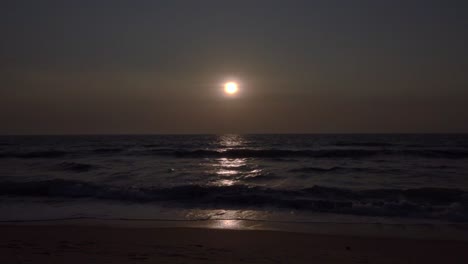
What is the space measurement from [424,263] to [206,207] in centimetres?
624

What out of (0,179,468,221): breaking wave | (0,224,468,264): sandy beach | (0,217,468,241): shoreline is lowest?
(0,224,468,264): sandy beach

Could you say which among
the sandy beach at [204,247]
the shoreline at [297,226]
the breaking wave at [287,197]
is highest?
the breaking wave at [287,197]

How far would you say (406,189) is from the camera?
41.3 ft

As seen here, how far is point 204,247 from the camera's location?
599cm

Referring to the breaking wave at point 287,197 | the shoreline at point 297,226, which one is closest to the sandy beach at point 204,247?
the shoreline at point 297,226

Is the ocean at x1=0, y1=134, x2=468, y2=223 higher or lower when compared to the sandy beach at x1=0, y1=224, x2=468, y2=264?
higher

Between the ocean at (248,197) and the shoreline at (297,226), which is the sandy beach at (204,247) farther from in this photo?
the ocean at (248,197)

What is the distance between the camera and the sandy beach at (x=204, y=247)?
5.29m

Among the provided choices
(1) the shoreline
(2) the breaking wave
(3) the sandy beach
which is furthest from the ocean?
(3) the sandy beach

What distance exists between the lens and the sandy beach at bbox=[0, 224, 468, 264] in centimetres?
529

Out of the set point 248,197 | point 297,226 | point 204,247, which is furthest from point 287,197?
point 204,247

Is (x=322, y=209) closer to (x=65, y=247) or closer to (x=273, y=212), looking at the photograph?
(x=273, y=212)

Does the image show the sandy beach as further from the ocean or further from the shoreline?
the ocean

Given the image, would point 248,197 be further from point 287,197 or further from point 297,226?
point 297,226
